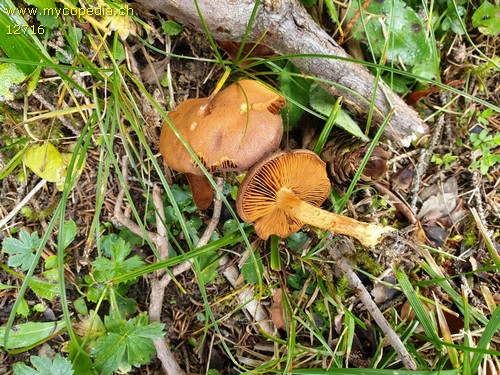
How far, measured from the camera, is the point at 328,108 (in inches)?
79.3

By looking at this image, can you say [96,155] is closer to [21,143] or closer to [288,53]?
[21,143]

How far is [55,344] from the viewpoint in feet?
7.02

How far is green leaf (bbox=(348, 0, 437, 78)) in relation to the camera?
2.03 meters

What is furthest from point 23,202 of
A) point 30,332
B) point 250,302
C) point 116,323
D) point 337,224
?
point 337,224

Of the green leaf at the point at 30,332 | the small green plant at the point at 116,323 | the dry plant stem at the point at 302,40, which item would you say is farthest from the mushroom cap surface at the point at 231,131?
the green leaf at the point at 30,332

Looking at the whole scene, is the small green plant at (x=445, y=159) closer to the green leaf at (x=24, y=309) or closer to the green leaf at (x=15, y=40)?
the green leaf at (x=15, y=40)

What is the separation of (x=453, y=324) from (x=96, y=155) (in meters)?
1.99

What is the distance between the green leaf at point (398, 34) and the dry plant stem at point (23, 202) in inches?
67.4

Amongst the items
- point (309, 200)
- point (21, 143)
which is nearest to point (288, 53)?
point (309, 200)

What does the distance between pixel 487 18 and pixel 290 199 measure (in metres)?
1.39

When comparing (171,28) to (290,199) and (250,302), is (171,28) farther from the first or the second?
(250,302)

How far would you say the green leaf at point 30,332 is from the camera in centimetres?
201

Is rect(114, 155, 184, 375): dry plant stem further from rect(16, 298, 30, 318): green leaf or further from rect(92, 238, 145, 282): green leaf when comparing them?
rect(16, 298, 30, 318): green leaf

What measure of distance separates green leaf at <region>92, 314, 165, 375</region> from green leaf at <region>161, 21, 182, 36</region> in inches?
54.1
